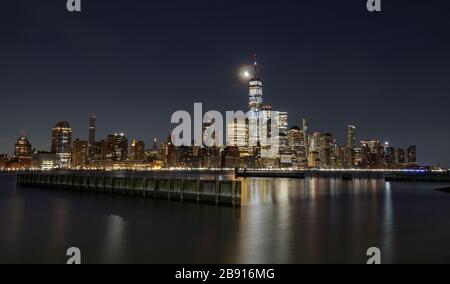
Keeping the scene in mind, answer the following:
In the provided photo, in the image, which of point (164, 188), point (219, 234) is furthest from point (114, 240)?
point (164, 188)

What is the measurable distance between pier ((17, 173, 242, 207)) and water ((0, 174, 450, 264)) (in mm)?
1633

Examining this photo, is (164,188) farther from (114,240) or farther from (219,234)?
(114,240)

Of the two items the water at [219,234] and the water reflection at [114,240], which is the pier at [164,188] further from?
the water reflection at [114,240]

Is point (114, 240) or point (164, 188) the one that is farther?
point (164, 188)

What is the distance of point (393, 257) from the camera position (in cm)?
1702

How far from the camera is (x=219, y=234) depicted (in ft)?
72.1

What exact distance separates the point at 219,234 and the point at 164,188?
19391mm

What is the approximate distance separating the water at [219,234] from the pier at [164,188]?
163cm

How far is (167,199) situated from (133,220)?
12.6 m

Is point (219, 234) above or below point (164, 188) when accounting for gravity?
below

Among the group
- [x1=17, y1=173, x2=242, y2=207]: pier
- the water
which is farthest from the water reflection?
[x1=17, y1=173, x2=242, y2=207]: pier
